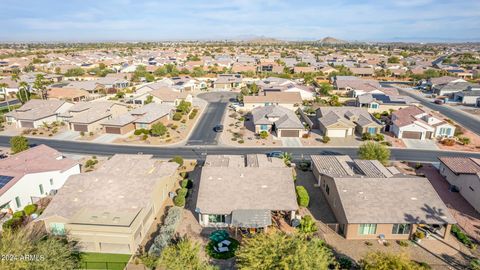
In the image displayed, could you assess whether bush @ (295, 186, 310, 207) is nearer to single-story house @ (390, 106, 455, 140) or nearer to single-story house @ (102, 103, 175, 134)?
single-story house @ (390, 106, 455, 140)

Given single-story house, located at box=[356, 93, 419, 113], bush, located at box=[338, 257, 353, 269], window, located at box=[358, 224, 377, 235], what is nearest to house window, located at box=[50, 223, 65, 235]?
bush, located at box=[338, 257, 353, 269]

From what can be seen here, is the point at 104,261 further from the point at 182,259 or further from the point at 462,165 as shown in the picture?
the point at 462,165

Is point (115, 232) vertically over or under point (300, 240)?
under

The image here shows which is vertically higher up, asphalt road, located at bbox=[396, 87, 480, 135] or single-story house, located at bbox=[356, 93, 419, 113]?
single-story house, located at bbox=[356, 93, 419, 113]

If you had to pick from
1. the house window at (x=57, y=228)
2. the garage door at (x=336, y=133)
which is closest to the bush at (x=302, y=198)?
the house window at (x=57, y=228)

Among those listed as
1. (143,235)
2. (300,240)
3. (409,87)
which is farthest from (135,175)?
(409,87)

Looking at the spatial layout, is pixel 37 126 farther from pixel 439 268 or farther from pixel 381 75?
pixel 381 75
